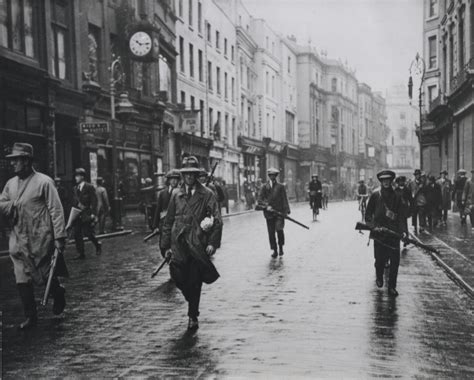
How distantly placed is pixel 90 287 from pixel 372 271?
4.62 metres

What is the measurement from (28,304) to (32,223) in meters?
0.84

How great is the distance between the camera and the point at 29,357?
565cm

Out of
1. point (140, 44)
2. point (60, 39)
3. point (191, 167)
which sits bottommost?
point (191, 167)

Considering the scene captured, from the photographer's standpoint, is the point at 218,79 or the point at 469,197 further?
the point at 218,79

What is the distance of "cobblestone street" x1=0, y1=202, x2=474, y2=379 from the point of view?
526 cm

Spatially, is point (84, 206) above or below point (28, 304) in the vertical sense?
above

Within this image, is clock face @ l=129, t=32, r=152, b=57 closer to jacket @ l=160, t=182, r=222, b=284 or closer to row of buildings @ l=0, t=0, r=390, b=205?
row of buildings @ l=0, t=0, r=390, b=205

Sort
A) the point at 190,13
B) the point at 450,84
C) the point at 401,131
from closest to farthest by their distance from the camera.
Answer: the point at 450,84, the point at 190,13, the point at 401,131

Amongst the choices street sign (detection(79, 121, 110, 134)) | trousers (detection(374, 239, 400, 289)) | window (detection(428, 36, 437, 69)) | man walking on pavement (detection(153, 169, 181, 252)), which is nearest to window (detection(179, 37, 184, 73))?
window (detection(428, 36, 437, 69))

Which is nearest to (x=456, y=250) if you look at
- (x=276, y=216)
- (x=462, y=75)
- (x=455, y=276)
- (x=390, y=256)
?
(x=455, y=276)

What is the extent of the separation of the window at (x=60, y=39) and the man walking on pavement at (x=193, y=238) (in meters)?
16.1

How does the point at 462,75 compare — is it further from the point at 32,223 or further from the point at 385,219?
the point at 32,223

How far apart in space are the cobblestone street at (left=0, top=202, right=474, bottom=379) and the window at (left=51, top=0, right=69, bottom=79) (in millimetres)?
12378

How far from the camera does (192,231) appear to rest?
6.76 meters
